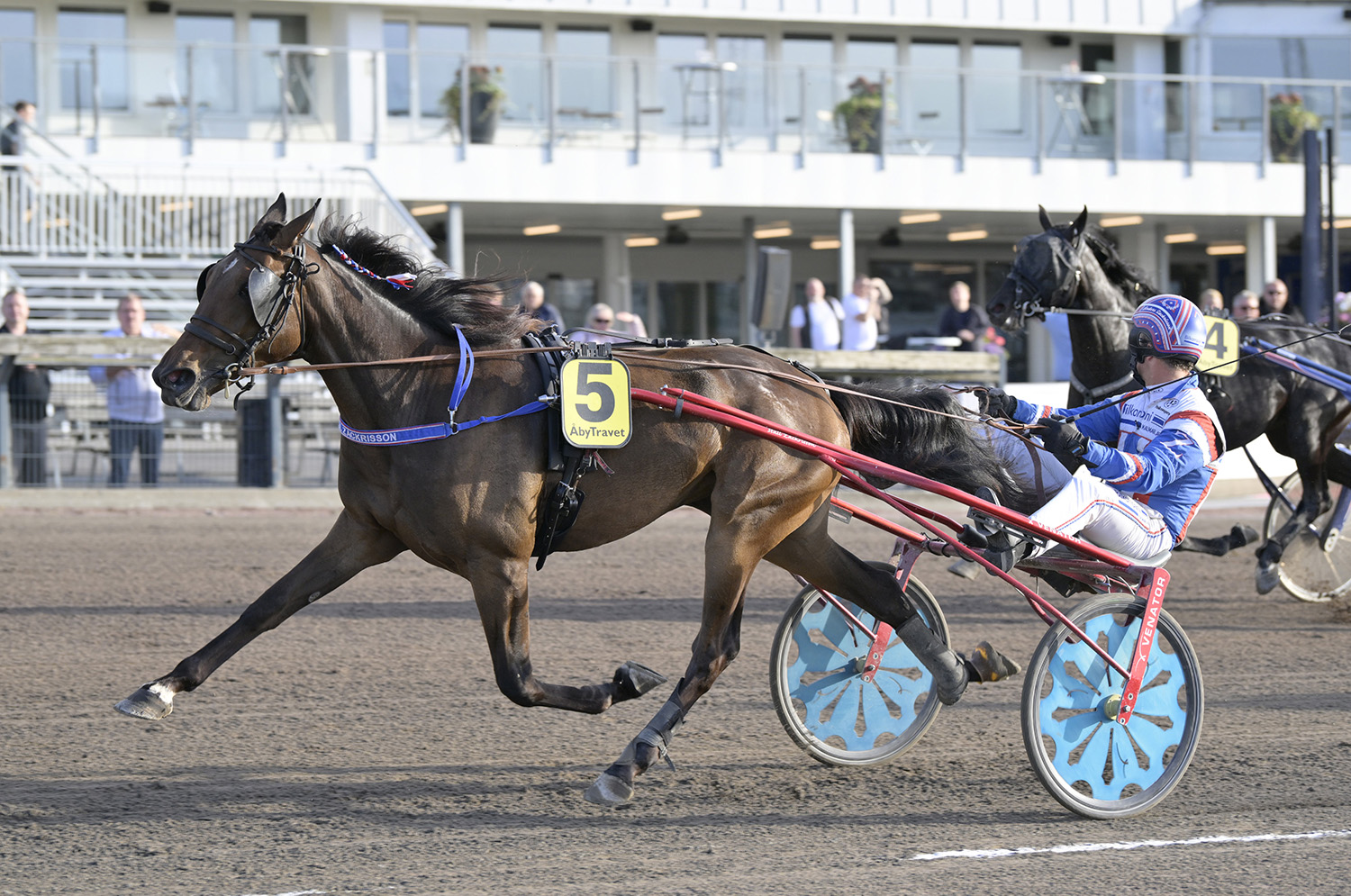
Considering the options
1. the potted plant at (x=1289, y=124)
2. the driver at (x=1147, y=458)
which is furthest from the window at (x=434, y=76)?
the driver at (x=1147, y=458)

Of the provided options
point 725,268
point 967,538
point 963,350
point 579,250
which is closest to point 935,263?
point 725,268

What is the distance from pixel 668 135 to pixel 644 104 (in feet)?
2.28

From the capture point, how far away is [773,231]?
899 inches

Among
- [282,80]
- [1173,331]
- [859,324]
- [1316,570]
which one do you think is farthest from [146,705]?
[282,80]

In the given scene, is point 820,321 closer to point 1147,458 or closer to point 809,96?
point 809,96

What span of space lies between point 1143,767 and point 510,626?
1.95 metres

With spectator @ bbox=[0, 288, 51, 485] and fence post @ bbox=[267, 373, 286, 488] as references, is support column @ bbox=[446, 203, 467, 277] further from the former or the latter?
spectator @ bbox=[0, 288, 51, 485]

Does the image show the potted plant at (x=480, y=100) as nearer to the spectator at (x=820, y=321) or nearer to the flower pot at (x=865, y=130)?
the flower pot at (x=865, y=130)

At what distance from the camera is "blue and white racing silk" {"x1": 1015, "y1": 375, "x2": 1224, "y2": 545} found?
4.51 meters

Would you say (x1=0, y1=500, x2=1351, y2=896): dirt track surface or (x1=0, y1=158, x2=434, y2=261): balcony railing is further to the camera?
(x1=0, y1=158, x2=434, y2=261): balcony railing

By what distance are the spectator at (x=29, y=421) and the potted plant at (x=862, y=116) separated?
11.5 m

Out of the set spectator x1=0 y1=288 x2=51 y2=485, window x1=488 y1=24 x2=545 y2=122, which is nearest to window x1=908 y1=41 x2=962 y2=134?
window x1=488 y1=24 x2=545 y2=122

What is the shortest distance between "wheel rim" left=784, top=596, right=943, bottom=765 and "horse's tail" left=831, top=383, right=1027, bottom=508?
0.51 metres

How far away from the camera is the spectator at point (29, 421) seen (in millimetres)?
10781
